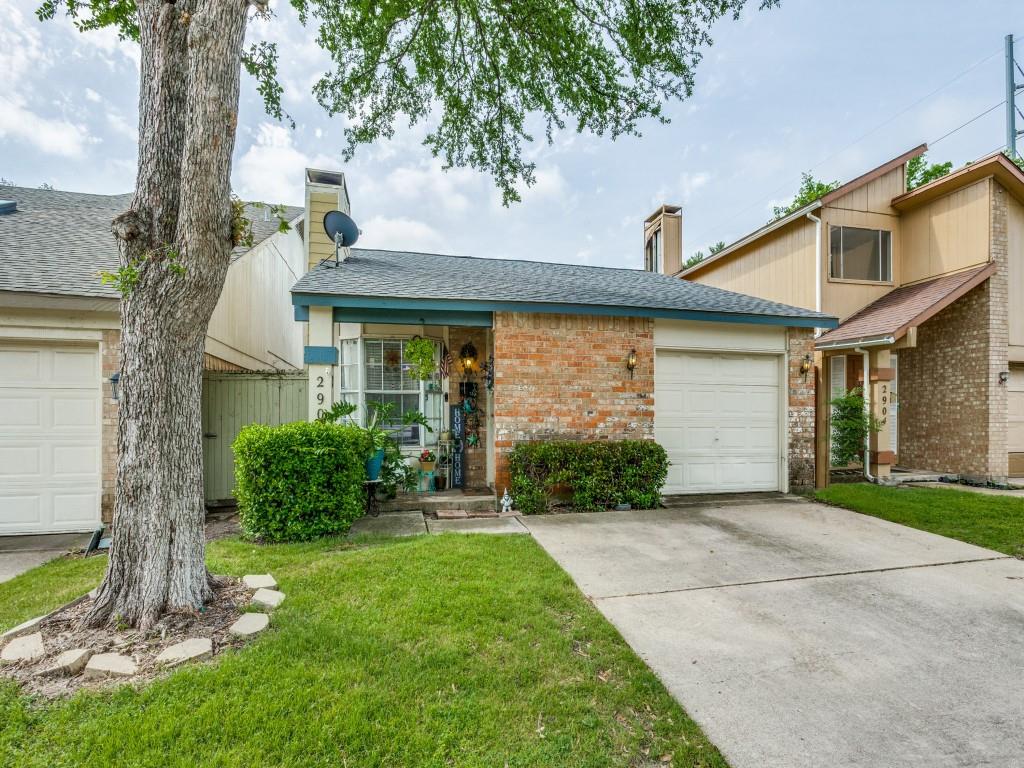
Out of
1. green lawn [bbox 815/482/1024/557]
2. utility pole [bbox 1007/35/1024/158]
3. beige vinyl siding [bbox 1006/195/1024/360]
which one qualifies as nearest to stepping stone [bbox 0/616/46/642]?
green lawn [bbox 815/482/1024/557]

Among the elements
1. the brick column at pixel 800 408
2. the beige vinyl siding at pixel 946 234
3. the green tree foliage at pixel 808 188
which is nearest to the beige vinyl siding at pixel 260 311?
the brick column at pixel 800 408

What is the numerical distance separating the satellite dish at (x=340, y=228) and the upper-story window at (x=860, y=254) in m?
9.82

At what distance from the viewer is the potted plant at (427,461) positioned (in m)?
6.92

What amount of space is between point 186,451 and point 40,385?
14.1 ft

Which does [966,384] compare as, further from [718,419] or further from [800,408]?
[718,419]

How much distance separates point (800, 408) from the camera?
745 cm

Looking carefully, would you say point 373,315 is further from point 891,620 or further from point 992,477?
point 992,477

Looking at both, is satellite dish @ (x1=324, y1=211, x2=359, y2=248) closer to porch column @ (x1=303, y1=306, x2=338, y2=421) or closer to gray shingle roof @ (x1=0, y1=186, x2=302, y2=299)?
gray shingle roof @ (x1=0, y1=186, x2=302, y2=299)

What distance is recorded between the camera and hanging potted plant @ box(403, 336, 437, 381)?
6.93 m

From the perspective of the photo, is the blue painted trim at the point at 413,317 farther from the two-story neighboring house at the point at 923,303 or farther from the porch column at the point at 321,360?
the two-story neighboring house at the point at 923,303

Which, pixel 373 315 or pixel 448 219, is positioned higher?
pixel 448 219

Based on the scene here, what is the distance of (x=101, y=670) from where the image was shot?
2.37 m

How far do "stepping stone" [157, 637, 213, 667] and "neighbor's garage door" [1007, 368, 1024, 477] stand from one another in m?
13.1

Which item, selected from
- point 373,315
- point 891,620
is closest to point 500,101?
point 373,315
